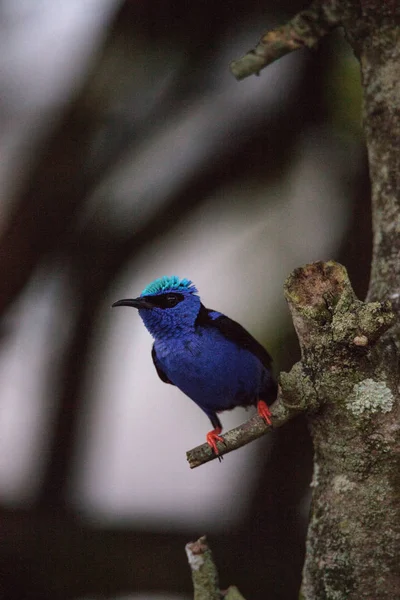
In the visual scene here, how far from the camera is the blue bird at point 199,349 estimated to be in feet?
10.9

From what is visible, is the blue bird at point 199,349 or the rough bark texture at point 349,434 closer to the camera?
the rough bark texture at point 349,434

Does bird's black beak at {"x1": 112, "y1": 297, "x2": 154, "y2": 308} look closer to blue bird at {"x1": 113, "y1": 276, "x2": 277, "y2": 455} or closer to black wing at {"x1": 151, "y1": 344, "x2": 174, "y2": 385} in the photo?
blue bird at {"x1": 113, "y1": 276, "x2": 277, "y2": 455}

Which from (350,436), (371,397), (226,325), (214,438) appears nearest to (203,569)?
(350,436)

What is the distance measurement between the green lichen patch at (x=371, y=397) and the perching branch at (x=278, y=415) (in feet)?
0.46

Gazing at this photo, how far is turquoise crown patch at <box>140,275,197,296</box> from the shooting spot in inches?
130

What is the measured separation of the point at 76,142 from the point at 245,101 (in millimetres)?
1167

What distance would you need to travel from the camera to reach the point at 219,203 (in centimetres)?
502

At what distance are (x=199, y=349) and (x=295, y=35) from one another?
4.61 ft

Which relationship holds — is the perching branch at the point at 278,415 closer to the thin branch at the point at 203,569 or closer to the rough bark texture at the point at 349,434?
the rough bark texture at the point at 349,434

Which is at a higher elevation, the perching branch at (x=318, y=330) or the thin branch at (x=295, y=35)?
the thin branch at (x=295, y=35)

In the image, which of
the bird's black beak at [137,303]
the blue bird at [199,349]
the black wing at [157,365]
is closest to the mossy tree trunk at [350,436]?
the blue bird at [199,349]

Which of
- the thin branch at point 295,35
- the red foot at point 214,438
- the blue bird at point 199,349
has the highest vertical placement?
the thin branch at point 295,35

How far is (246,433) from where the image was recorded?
8.20ft

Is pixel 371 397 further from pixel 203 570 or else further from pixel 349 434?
pixel 203 570
